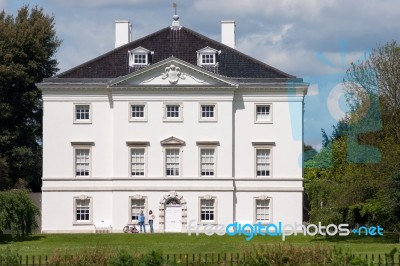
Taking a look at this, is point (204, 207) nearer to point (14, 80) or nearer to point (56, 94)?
point (56, 94)

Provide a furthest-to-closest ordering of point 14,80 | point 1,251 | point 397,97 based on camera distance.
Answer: point 14,80, point 397,97, point 1,251

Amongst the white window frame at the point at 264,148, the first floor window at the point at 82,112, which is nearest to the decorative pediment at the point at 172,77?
the first floor window at the point at 82,112

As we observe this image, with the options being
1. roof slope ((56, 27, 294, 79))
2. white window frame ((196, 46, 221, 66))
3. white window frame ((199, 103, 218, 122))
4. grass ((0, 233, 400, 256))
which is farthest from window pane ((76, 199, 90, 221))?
white window frame ((196, 46, 221, 66))

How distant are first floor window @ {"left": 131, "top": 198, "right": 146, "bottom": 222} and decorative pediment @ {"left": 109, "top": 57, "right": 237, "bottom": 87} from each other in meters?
6.66

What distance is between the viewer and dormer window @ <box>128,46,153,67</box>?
64188mm

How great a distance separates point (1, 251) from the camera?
98.8 feet

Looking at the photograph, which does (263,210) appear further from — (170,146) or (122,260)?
(122,260)

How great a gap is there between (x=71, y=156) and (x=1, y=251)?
108ft

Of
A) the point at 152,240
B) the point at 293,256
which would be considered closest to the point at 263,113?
the point at 152,240

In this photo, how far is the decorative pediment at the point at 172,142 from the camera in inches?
2454

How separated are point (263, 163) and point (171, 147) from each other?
5.43m

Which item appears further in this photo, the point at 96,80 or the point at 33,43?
the point at 33,43

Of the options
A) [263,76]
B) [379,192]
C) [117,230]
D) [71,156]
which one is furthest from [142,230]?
[379,192]

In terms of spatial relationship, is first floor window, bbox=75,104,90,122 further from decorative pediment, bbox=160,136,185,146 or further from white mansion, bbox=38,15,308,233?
decorative pediment, bbox=160,136,185,146
